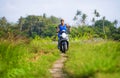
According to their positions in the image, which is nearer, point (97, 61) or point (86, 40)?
point (97, 61)

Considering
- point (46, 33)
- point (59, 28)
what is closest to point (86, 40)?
point (59, 28)

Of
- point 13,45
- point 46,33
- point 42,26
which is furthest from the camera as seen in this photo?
point 42,26

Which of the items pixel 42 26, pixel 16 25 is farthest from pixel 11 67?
pixel 42 26

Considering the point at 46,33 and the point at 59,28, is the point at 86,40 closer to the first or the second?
the point at 59,28

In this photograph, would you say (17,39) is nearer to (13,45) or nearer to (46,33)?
(13,45)

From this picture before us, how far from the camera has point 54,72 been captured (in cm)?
727

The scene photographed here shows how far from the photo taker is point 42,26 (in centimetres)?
7519

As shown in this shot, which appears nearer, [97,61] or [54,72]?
[97,61]

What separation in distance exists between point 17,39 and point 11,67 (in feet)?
6.35

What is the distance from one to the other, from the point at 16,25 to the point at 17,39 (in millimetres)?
474

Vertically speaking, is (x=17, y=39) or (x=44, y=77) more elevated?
(x=17, y=39)

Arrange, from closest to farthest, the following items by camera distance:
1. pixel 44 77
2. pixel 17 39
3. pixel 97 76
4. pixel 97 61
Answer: pixel 97 76 < pixel 97 61 < pixel 44 77 < pixel 17 39

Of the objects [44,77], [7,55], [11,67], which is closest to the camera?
[44,77]

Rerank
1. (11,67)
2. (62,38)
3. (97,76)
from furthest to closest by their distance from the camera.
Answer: (62,38), (11,67), (97,76)
